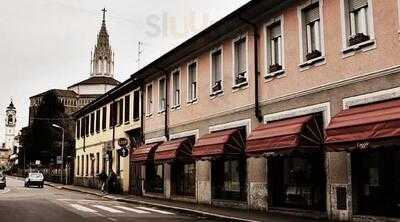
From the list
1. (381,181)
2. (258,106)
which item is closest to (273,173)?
(258,106)

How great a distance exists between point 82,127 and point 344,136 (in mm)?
43743

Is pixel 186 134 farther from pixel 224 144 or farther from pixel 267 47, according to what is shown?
pixel 267 47

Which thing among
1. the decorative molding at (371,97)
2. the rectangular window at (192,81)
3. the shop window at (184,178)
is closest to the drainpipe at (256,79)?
the decorative molding at (371,97)

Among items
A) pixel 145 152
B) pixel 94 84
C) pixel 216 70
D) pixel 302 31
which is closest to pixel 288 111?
pixel 302 31

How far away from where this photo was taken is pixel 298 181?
1830 cm

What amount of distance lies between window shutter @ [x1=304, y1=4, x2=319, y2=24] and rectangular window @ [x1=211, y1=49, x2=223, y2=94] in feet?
21.4

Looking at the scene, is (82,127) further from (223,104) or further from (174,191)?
(223,104)

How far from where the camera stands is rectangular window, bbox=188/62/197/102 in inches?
1056

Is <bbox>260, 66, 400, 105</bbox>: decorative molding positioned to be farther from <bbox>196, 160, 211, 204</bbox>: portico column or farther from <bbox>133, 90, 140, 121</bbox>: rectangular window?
<bbox>133, 90, 140, 121</bbox>: rectangular window

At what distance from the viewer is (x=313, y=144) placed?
54.3ft

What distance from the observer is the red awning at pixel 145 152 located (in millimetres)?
29781

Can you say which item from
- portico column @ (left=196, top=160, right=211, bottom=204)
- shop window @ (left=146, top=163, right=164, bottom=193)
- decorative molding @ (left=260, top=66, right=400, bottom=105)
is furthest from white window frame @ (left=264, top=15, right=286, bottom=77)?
shop window @ (left=146, top=163, right=164, bottom=193)

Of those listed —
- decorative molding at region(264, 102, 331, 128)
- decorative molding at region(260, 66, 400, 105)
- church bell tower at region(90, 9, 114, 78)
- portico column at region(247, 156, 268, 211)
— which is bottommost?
portico column at region(247, 156, 268, 211)

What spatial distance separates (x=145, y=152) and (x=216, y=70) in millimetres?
7995
